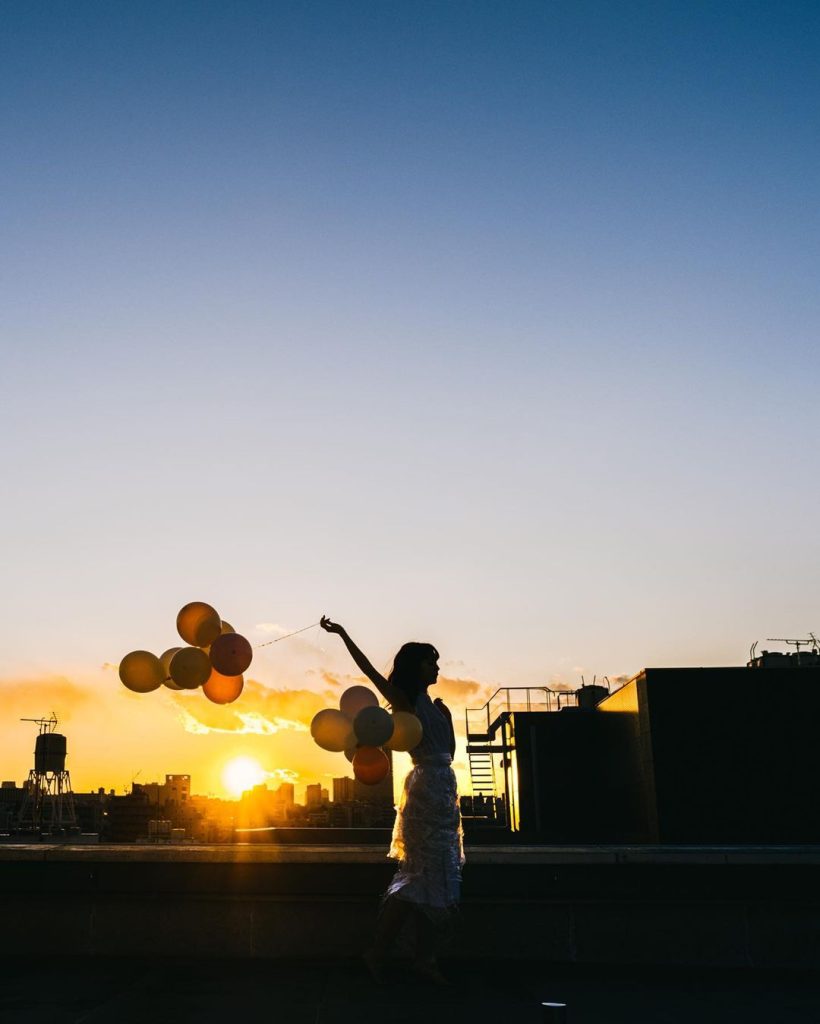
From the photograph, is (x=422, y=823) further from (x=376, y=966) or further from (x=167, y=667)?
(x=167, y=667)

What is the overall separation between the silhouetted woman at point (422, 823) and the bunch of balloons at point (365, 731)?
0.14 metres

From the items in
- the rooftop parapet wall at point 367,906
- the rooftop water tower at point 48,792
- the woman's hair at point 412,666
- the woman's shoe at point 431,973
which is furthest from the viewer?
the rooftop water tower at point 48,792

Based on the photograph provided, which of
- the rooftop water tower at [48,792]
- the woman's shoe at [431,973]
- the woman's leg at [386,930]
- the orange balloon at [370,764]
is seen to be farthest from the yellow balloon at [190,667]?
the rooftop water tower at [48,792]

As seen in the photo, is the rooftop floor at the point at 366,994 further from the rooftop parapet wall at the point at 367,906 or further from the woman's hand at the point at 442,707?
the woman's hand at the point at 442,707

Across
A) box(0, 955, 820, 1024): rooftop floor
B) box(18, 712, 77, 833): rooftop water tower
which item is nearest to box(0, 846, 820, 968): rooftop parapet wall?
box(0, 955, 820, 1024): rooftop floor

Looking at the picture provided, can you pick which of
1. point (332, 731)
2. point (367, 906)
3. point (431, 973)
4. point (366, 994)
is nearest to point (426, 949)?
point (431, 973)

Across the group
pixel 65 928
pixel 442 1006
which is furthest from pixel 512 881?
pixel 65 928

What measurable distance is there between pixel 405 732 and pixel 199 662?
222cm

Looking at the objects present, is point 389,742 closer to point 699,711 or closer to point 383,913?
point 383,913

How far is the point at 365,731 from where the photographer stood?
624cm

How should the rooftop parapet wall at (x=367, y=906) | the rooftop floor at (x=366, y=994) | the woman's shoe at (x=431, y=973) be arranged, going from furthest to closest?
the rooftop parapet wall at (x=367, y=906) < the woman's shoe at (x=431, y=973) < the rooftop floor at (x=366, y=994)

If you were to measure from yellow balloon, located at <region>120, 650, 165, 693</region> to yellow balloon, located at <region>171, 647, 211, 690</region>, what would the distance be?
8.3 inches

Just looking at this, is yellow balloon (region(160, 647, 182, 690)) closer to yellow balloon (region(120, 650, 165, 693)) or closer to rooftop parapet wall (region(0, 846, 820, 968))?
yellow balloon (region(120, 650, 165, 693))

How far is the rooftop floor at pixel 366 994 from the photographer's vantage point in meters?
5.09
